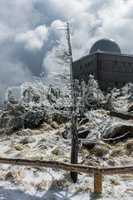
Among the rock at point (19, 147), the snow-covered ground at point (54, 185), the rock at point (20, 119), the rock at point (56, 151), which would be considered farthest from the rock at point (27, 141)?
the rock at point (20, 119)

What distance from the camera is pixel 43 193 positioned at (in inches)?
454

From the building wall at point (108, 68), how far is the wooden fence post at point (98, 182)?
55.0 meters

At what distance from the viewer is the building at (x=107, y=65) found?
66812 mm

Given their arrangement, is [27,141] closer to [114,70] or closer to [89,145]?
[89,145]

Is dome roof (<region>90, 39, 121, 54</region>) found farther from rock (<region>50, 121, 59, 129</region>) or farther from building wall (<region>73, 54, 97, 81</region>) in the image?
rock (<region>50, 121, 59, 129</region>)

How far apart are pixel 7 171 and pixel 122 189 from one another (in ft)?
15.2

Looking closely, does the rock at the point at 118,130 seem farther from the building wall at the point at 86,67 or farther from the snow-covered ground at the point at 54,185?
the building wall at the point at 86,67

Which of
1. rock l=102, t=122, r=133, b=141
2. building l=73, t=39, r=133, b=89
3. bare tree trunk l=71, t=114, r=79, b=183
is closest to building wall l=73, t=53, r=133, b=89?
building l=73, t=39, r=133, b=89

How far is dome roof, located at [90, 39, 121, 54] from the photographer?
7075 cm

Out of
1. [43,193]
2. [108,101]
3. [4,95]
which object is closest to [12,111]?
[4,95]

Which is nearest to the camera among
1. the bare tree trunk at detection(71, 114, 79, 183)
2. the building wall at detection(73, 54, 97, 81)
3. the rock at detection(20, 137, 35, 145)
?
the bare tree trunk at detection(71, 114, 79, 183)

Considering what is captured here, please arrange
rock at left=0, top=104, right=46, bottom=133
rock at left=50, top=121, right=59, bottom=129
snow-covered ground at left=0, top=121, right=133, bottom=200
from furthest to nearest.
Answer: rock at left=0, top=104, right=46, bottom=133 < rock at left=50, top=121, right=59, bottom=129 < snow-covered ground at left=0, top=121, right=133, bottom=200

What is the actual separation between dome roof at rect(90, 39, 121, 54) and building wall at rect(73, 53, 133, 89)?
3086 millimetres

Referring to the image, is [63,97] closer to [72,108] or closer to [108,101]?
[72,108]
